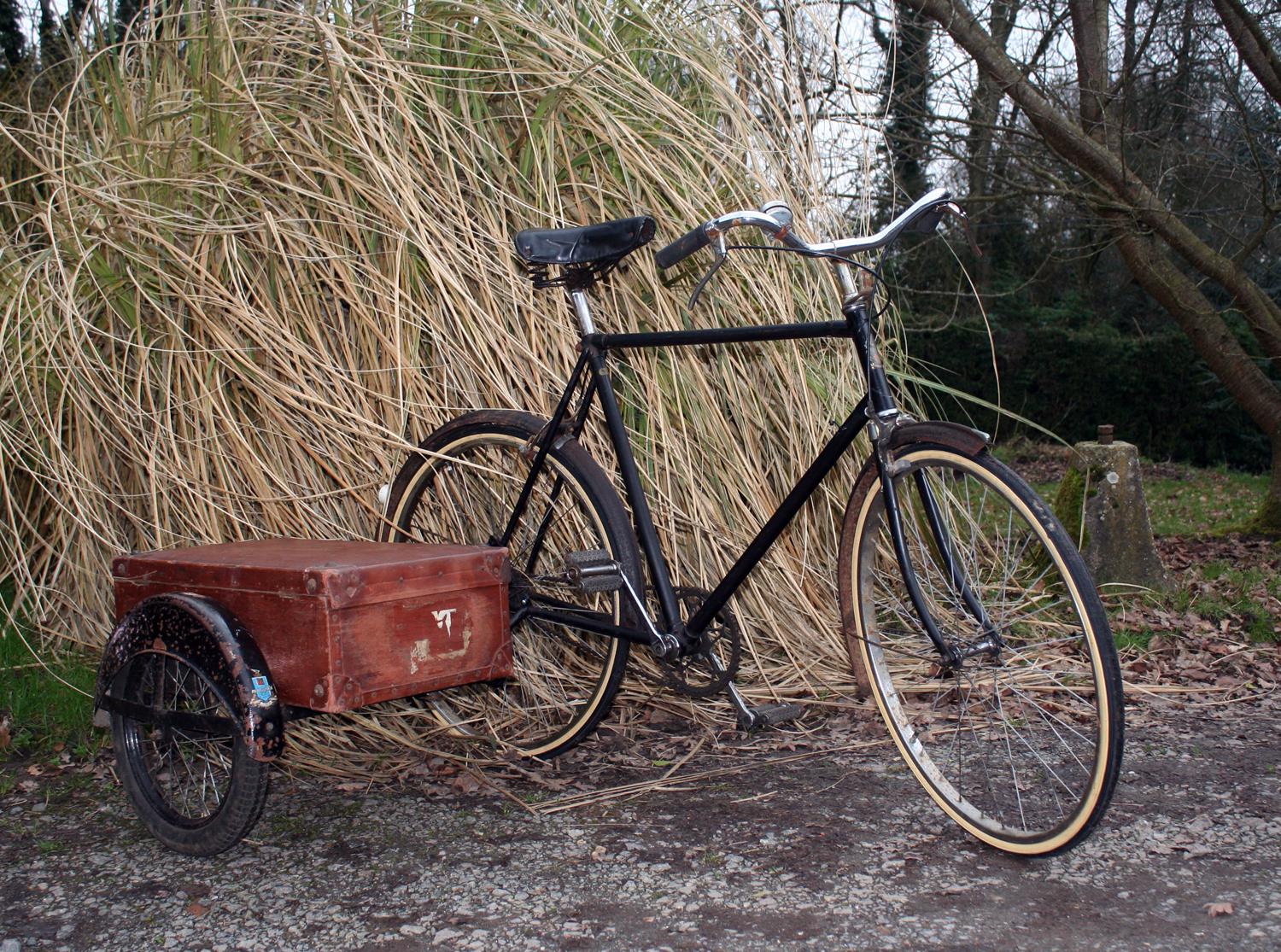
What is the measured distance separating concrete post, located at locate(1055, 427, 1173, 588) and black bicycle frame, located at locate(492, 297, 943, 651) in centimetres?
206

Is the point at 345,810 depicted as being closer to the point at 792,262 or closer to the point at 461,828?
the point at 461,828

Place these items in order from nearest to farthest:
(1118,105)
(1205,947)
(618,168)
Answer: (1205,947)
(618,168)
(1118,105)

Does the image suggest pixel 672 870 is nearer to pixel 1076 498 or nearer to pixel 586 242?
pixel 586 242

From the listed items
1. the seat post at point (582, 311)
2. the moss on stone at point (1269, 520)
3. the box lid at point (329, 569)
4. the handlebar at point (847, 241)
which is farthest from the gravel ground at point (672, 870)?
the moss on stone at point (1269, 520)

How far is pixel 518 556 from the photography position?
9.40 feet

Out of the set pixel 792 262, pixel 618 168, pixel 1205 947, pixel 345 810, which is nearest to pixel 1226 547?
pixel 792 262

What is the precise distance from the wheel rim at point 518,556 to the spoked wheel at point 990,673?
0.72 m

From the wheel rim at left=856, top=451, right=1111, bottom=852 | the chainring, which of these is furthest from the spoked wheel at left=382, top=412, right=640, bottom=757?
the wheel rim at left=856, top=451, right=1111, bottom=852

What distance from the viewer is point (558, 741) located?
2688mm

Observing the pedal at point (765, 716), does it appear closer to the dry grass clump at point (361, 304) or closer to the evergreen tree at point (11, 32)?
the dry grass clump at point (361, 304)

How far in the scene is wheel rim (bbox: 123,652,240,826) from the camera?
2311mm

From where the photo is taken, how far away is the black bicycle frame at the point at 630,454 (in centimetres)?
221

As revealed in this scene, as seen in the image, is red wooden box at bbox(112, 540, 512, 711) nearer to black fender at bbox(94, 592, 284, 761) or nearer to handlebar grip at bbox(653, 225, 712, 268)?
black fender at bbox(94, 592, 284, 761)

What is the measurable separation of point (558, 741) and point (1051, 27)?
499cm
